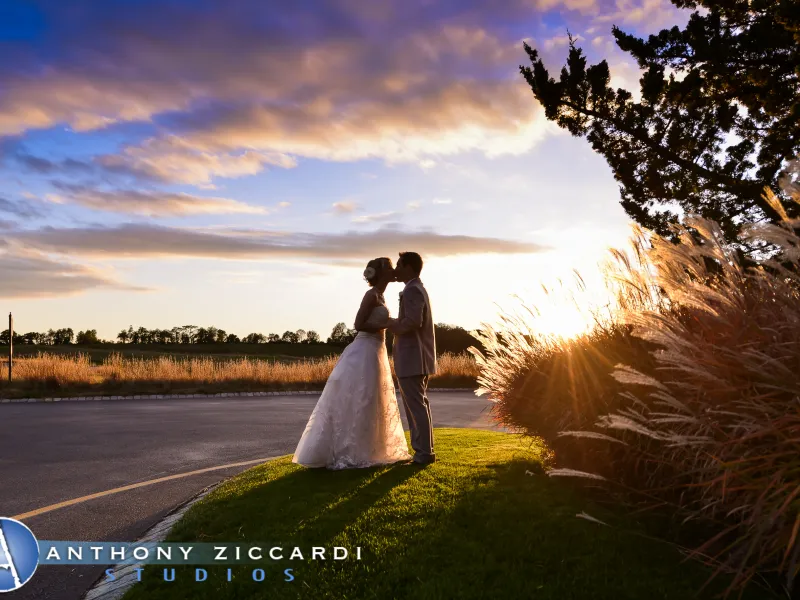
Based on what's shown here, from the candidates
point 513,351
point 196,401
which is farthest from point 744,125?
point 196,401

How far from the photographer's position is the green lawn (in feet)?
12.6

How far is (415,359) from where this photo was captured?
7605 millimetres

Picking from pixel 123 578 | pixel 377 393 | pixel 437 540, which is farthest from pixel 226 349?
pixel 437 540

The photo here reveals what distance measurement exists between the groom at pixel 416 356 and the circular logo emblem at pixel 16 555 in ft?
12.7

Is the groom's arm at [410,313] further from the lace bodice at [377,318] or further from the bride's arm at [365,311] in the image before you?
the bride's arm at [365,311]

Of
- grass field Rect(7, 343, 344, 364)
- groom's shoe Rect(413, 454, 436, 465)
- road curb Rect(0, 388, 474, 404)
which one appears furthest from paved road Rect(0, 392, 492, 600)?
grass field Rect(7, 343, 344, 364)

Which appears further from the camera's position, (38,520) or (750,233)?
(38,520)

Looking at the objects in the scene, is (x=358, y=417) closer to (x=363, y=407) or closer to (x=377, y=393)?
(x=363, y=407)

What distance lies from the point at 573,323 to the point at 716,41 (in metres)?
8.58

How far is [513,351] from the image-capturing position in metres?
6.75

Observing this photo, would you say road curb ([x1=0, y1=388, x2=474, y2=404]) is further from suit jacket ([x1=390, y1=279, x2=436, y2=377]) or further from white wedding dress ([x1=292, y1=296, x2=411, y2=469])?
suit jacket ([x1=390, y1=279, x2=436, y2=377])

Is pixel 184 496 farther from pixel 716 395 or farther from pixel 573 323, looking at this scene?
pixel 716 395

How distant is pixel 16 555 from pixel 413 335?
14.4ft

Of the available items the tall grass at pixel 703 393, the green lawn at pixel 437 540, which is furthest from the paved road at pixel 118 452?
the tall grass at pixel 703 393
